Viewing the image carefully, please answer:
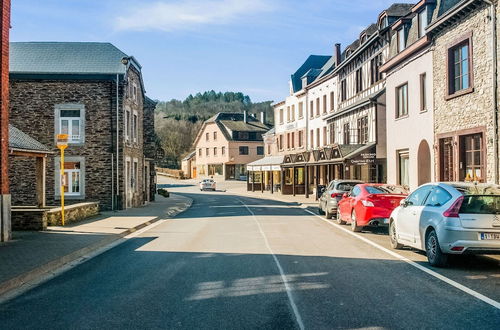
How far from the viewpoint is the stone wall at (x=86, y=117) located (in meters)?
30.0

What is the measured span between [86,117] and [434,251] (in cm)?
2331

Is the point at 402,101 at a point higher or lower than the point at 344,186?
higher

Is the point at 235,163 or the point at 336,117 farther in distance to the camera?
the point at 235,163

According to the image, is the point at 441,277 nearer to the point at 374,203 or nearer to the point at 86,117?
the point at 374,203

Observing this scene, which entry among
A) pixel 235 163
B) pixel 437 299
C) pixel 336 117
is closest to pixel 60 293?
pixel 437 299

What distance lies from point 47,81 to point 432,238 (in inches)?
964

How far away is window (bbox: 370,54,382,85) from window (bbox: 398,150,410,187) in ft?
22.8

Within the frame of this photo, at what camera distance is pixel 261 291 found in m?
8.21

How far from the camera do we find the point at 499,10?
16484 millimetres

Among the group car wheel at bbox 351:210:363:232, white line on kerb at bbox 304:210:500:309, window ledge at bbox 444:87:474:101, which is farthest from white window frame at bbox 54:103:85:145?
white line on kerb at bbox 304:210:500:309

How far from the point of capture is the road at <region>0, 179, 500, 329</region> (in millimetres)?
6545

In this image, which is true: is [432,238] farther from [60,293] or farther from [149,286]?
[60,293]

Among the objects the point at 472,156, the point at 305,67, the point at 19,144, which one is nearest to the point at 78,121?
the point at 19,144

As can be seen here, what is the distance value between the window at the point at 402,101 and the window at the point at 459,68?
5286mm
